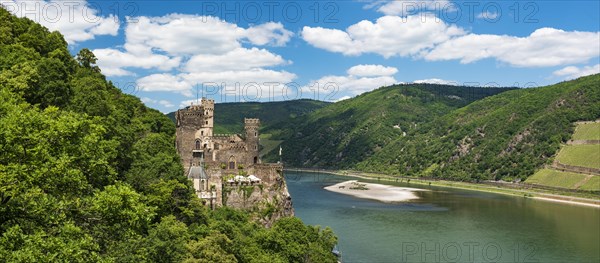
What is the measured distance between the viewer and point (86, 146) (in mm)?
15648

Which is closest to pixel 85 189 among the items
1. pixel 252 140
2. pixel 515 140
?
pixel 252 140

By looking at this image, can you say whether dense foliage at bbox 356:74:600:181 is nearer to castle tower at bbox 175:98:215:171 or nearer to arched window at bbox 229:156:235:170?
arched window at bbox 229:156:235:170

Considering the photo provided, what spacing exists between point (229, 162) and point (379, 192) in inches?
3001

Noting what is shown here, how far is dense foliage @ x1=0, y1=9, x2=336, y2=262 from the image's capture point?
13.8m

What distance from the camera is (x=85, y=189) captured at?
54.9 ft

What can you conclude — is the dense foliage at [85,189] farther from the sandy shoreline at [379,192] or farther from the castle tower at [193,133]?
the sandy shoreline at [379,192]

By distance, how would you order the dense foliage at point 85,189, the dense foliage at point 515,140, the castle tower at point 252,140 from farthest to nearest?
the dense foliage at point 515,140
the castle tower at point 252,140
the dense foliage at point 85,189

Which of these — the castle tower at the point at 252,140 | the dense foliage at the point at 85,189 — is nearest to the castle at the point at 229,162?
the castle tower at the point at 252,140

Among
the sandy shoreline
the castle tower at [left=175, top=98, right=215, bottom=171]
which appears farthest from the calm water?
the castle tower at [left=175, top=98, right=215, bottom=171]

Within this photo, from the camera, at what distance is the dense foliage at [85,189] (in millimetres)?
13836

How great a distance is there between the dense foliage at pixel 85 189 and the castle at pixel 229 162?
7119 mm

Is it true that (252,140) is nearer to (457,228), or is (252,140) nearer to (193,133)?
(193,133)

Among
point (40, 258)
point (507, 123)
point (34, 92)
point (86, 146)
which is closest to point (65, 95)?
point (34, 92)

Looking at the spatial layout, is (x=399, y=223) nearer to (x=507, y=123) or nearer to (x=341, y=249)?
(x=341, y=249)
